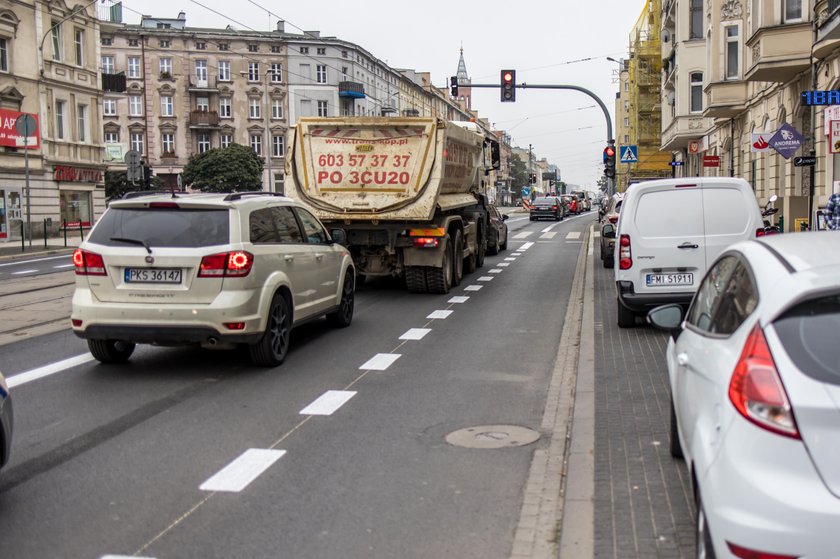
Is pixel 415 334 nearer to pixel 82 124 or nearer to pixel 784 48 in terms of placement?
pixel 784 48

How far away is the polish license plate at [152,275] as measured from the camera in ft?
27.6

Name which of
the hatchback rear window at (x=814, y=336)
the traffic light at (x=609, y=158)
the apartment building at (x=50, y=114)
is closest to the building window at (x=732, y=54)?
the traffic light at (x=609, y=158)

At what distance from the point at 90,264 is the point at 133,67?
83115mm

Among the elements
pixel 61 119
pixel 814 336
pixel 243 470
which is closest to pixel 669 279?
pixel 243 470

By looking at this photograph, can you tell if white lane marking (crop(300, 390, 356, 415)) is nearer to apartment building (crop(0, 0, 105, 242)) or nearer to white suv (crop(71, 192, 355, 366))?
white suv (crop(71, 192, 355, 366))

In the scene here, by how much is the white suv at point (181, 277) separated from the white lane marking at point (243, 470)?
2.52 metres

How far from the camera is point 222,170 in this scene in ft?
247

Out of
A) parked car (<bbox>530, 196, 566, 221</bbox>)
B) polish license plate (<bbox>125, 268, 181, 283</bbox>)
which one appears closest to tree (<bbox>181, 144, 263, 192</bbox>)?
parked car (<bbox>530, 196, 566, 221</bbox>)

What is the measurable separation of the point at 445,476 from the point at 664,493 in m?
1.31

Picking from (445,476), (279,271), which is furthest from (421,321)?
(445,476)

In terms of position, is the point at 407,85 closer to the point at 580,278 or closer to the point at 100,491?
the point at 580,278

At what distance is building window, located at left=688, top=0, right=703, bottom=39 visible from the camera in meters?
44.3

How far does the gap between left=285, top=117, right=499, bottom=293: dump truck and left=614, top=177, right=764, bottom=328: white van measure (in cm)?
446

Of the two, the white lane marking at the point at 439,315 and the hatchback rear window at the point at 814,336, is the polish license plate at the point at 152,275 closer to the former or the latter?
the white lane marking at the point at 439,315
